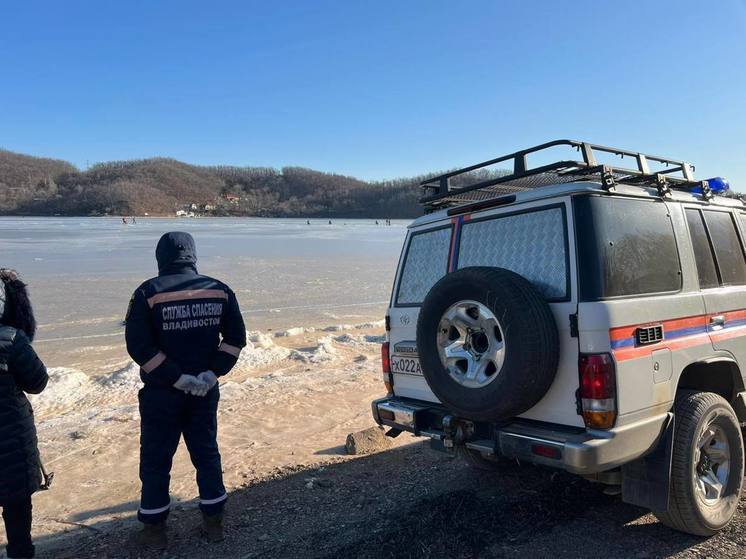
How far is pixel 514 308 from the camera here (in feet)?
9.98

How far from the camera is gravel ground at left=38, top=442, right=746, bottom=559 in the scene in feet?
11.0

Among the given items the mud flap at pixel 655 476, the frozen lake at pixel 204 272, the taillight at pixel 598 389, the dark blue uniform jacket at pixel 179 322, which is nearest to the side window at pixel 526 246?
the taillight at pixel 598 389

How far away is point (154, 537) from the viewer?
3.47 meters

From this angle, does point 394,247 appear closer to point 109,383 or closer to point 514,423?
point 109,383

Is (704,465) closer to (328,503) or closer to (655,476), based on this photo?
(655,476)

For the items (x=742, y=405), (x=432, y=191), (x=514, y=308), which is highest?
(x=432, y=191)

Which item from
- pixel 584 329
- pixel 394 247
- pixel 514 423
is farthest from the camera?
pixel 394 247

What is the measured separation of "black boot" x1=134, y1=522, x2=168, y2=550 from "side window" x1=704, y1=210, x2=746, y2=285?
13.4 ft

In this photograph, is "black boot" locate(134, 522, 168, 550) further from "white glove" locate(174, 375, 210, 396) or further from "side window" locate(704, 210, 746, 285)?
"side window" locate(704, 210, 746, 285)

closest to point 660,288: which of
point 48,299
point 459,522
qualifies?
point 459,522

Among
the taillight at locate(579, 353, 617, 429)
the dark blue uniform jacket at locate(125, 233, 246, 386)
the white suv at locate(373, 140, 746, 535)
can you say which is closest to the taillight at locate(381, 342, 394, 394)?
the white suv at locate(373, 140, 746, 535)

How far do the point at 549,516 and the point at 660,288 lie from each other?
1.64 m

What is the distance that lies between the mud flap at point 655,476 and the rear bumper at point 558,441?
81 millimetres

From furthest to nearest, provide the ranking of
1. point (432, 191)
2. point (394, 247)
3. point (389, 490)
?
point (394, 247) < point (432, 191) < point (389, 490)
